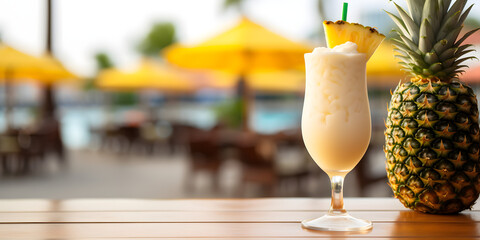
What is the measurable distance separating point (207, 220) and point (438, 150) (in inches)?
23.7

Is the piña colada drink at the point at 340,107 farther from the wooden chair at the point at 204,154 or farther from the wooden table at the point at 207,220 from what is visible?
the wooden chair at the point at 204,154

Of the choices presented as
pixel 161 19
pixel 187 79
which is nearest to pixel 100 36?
pixel 161 19

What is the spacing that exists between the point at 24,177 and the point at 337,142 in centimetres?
874

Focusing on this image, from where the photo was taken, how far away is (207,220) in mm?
1161

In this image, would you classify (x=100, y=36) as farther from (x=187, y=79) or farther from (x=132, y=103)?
(x=187, y=79)

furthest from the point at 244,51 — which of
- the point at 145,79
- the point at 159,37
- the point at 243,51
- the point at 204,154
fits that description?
the point at 159,37

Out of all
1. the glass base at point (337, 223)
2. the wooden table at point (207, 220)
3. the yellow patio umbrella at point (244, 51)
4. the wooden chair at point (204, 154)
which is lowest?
the wooden chair at point (204, 154)

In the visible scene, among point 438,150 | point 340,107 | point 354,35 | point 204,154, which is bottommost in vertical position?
point 204,154

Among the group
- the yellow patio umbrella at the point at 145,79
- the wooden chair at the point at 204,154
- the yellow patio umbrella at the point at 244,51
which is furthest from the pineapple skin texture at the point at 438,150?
the yellow patio umbrella at the point at 145,79


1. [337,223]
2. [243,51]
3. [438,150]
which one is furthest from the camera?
[243,51]

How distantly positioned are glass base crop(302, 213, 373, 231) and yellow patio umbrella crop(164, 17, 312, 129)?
5.16 m

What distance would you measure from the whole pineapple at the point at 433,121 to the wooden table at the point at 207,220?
7 centimetres

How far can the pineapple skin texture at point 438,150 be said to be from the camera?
1229 millimetres

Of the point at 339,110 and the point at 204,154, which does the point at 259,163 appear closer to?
the point at 204,154
